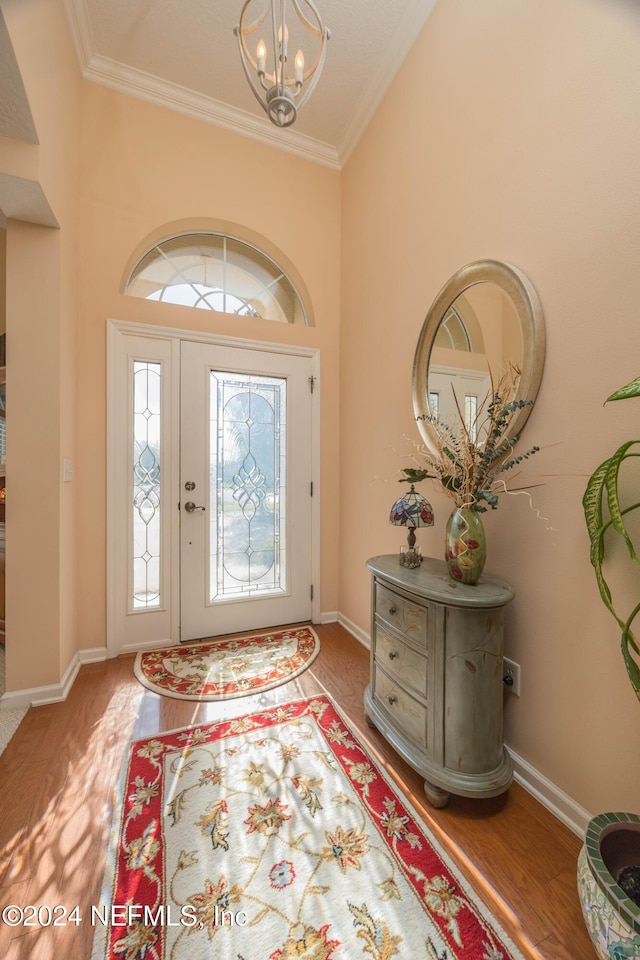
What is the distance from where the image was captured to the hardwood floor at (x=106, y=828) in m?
0.96

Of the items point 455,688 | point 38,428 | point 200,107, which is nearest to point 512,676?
point 455,688

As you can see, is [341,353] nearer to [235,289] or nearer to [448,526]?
[235,289]

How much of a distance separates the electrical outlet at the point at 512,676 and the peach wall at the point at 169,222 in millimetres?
1604

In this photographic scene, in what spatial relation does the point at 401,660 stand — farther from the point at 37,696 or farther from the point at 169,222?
the point at 169,222

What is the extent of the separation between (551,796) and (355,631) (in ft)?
4.81

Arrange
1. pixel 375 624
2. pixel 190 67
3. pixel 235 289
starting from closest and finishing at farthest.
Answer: pixel 375 624, pixel 190 67, pixel 235 289

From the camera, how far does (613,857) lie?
0.96 m

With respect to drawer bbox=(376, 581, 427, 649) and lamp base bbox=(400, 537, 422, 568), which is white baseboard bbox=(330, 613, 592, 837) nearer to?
drawer bbox=(376, 581, 427, 649)

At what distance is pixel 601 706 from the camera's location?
45.7 inches

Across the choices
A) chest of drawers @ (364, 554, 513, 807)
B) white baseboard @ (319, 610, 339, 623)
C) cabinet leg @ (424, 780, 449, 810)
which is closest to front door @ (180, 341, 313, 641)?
white baseboard @ (319, 610, 339, 623)

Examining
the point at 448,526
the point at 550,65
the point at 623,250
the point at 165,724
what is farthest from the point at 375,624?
the point at 550,65

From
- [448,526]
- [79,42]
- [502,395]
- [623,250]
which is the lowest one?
[448,526]

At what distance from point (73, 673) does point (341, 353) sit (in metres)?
2.80

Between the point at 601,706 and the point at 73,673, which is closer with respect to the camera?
the point at 601,706
